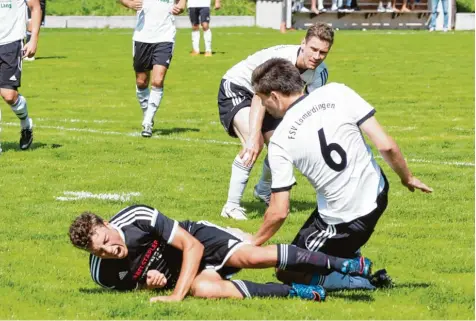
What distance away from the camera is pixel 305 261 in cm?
718

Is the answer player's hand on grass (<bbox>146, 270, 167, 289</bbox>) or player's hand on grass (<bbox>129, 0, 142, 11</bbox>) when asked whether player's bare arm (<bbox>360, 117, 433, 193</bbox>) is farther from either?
player's hand on grass (<bbox>129, 0, 142, 11</bbox>)

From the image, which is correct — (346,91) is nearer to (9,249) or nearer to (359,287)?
(359,287)

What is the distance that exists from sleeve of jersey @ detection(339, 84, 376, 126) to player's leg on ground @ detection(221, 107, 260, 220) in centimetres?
298

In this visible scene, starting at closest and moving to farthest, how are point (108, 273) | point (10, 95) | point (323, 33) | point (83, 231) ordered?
point (83, 231) < point (108, 273) < point (323, 33) < point (10, 95)

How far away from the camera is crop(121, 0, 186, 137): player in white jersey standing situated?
15.4 meters

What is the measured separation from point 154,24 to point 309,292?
900 cm

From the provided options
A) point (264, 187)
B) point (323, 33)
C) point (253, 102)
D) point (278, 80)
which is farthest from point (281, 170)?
point (264, 187)

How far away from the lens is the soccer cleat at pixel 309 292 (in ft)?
23.5

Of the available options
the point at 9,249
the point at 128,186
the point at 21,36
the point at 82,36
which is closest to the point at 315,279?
the point at 9,249

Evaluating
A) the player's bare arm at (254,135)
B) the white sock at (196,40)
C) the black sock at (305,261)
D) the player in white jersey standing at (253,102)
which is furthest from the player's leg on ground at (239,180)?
the white sock at (196,40)

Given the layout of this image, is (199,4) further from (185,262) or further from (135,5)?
(185,262)

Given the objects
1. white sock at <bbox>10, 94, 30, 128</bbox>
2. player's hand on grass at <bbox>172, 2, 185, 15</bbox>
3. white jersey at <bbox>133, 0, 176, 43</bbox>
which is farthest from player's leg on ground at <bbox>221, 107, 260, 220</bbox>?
player's hand on grass at <bbox>172, 2, 185, 15</bbox>

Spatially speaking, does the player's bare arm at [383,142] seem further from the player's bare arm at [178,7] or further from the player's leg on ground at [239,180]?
the player's bare arm at [178,7]

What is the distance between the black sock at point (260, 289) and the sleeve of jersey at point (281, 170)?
2.18ft
